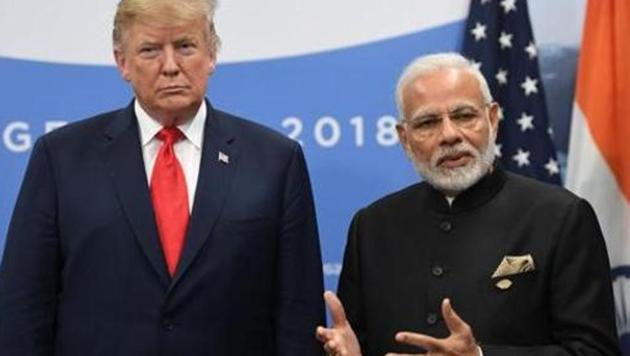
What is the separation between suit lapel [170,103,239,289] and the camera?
7.95 feet

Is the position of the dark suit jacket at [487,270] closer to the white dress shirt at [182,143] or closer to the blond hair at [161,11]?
the white dress shirt at [182,143]

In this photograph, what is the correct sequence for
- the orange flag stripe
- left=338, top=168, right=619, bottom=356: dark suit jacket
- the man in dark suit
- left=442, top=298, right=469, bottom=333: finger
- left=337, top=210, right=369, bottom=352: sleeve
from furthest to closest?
the orange flag stripe, left=337, top=210, right=369, bottom=352: sleeve, left=338, top=168, right=619, bottom=356: dark suit jacket, the man in dark suit, left=442, top=298, right=469, bottom=333: finger

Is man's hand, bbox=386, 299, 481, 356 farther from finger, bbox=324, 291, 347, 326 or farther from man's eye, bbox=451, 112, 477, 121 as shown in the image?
man's eye, bbox=451, 112, 477, 121

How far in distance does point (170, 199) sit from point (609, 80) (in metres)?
1.46

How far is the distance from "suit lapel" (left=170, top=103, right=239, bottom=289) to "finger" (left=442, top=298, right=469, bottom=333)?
55 cm

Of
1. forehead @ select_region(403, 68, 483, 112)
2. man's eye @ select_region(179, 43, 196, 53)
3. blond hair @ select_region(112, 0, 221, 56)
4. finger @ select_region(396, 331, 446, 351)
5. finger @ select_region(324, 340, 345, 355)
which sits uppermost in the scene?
blond hair @ select_region(112, 0, 221, 56)

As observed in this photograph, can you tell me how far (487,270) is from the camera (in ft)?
8.64

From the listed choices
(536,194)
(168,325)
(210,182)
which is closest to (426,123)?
(536,194)

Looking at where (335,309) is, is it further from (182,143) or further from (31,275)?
(31,275)

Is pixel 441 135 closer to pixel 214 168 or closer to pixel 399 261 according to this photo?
pixel 399 261

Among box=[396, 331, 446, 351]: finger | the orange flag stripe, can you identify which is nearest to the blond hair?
box=[396, 331, 446, 351]: finger

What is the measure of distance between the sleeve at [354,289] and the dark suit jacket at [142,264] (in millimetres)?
250

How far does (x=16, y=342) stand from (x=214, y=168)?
59cm

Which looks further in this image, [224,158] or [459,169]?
[459,169]
